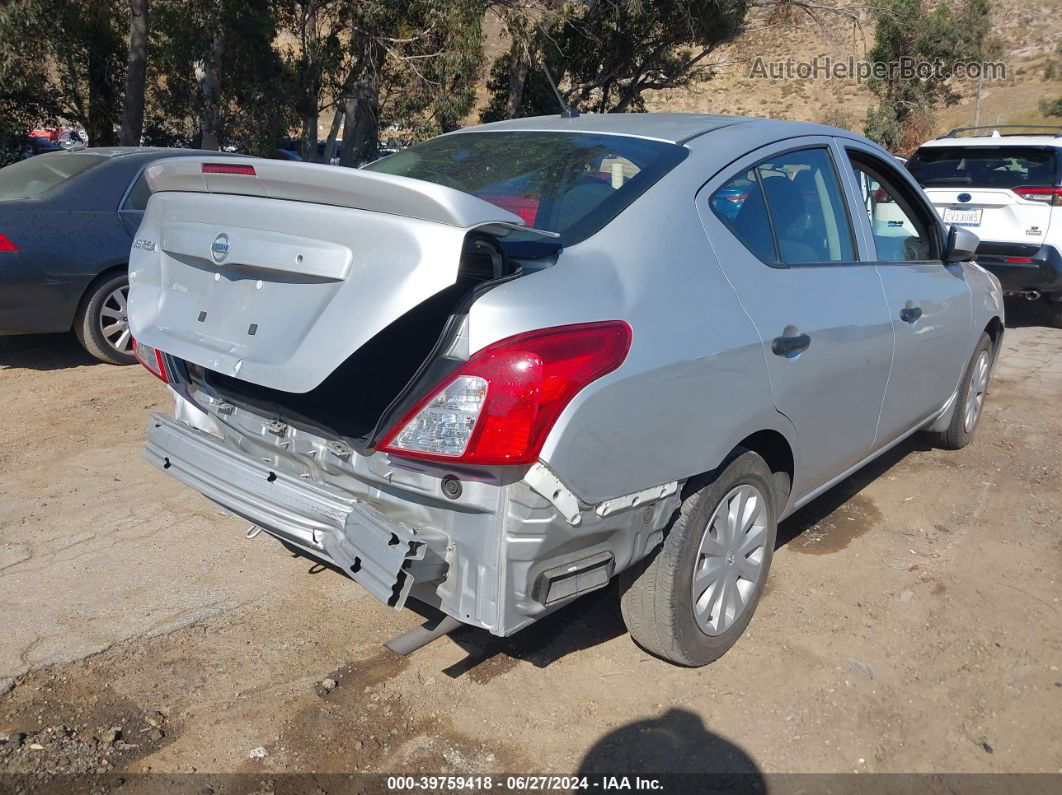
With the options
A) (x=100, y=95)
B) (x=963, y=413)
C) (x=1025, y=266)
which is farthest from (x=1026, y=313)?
(x=100, y=95)

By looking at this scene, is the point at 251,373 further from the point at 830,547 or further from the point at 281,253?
the point at 830,547

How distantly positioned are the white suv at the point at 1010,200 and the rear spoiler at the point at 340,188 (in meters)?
7.57

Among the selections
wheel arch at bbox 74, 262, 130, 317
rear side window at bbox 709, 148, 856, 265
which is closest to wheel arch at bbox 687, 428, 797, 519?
rear side window at bbox 709, 148, 856, 265

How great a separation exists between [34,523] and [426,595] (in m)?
2.52

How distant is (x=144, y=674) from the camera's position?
302cm

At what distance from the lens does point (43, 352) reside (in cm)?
705

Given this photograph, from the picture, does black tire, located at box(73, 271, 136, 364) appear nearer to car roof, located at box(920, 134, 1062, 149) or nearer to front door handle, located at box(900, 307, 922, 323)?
front door handle, located at box(900, 307, 922, 323)

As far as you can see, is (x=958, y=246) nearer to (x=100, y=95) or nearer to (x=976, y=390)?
(x=976, y=390)

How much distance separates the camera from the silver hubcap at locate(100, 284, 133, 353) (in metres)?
6.54

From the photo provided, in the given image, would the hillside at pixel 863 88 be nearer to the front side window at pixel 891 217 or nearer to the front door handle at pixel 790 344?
the front side window at pixel 891 217

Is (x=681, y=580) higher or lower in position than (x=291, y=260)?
lower

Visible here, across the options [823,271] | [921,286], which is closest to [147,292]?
[823,271]

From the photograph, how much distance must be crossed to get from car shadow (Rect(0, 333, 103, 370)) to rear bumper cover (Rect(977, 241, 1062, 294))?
317 inches

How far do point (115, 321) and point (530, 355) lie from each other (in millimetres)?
5334
